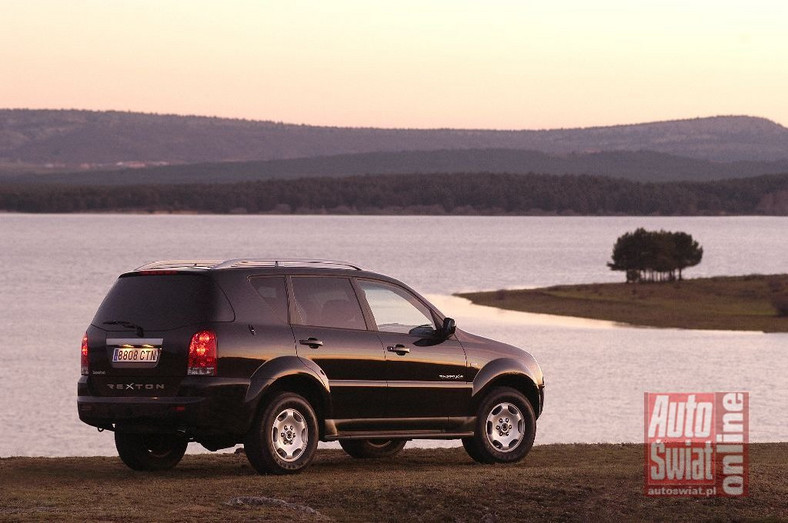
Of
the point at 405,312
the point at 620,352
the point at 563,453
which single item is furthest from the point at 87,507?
the point at 405,312

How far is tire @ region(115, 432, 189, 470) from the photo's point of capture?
48.1ft

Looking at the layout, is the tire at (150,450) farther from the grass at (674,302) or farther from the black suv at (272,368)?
the grass at (674,302)

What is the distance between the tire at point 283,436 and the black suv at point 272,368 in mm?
12

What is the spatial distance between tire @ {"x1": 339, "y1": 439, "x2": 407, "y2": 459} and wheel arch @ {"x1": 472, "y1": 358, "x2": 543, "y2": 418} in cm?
129

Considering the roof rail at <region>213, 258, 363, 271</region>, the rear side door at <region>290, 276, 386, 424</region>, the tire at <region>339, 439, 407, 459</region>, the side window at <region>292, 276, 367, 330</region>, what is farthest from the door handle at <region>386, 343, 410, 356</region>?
the tire at <region>339, 439, 407, 459</region>

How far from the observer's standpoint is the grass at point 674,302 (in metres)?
82.8

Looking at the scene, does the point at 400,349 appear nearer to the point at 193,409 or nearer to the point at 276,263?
the point at 276,263

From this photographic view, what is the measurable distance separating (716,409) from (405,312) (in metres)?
58.8

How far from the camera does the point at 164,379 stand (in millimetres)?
13367

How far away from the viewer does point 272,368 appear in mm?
13516

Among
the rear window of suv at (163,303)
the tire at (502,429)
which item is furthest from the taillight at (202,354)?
the tire at (502,429)

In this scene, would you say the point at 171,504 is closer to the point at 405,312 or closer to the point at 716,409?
the point at 716,409

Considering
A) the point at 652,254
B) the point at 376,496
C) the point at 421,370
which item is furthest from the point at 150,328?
the point at 652,254

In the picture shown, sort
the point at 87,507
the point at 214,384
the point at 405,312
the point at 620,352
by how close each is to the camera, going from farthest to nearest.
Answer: the point at 405,312, the point at 620,352, the point at 214,384, the point at 87,507
